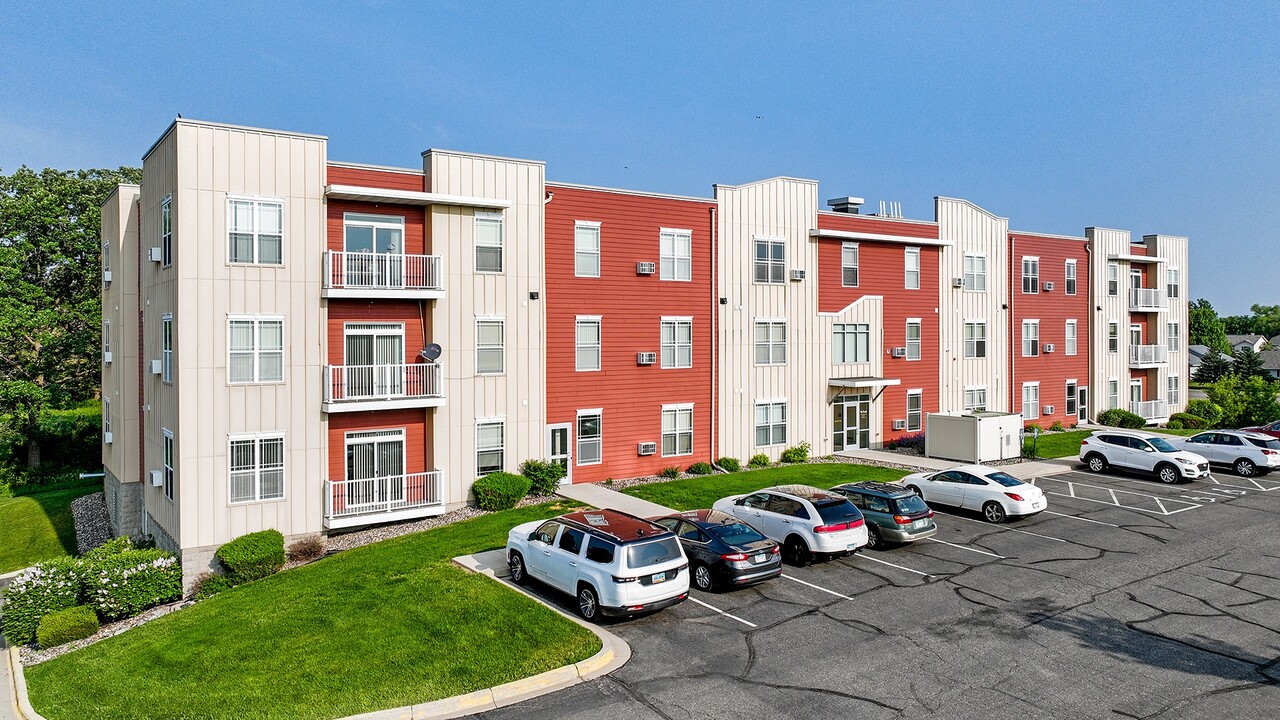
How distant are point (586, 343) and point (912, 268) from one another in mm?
17144

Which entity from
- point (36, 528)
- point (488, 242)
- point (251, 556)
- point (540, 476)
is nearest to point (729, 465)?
point (540, 476)

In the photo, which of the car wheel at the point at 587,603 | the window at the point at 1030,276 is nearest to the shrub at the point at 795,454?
the window at the point at 1030,276

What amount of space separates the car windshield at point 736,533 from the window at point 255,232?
47.7 ft

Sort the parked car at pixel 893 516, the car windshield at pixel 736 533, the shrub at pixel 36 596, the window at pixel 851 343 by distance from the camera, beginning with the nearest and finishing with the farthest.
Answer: the car windshield at pixel 736 533
the shrub at pixel 36 596
the parked car at pixel 893 516
the window at pixel 851 343

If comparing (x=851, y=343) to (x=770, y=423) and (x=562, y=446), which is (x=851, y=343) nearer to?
(x=770, y=423)

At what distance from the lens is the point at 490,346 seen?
1040 inches

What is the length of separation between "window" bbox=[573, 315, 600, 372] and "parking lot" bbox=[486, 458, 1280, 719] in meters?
12.4

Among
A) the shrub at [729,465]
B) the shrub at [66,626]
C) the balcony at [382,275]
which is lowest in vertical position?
the shrub at [66,626]

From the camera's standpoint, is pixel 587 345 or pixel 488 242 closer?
pixel 488 242

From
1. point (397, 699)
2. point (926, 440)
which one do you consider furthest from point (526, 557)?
point (926, 440)

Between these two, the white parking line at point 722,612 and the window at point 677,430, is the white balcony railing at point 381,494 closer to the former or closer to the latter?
the window at point 677,430

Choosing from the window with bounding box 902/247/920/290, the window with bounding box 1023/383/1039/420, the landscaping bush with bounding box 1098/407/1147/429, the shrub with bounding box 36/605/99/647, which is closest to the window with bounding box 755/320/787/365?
the window with bounding box 902/247/920/290

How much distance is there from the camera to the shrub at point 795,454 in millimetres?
33000

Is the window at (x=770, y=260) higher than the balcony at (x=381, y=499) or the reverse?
higher
